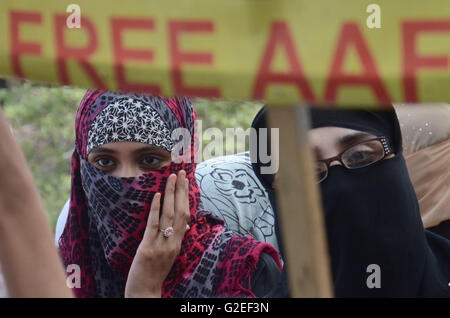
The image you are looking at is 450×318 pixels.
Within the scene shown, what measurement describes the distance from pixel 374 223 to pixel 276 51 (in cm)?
89

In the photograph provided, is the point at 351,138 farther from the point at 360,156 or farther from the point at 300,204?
the point at 300,204

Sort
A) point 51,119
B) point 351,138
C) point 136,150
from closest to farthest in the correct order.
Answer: point 351,138 < point 136,150 < point 51,119

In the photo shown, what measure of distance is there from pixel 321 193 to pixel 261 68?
0.83 meters

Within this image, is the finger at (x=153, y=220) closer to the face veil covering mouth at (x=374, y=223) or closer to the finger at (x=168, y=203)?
the finger at (x=168, y=203)

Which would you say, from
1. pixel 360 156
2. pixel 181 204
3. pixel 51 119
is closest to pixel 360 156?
pixel 360 156

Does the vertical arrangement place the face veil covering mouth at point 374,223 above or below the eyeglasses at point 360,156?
below

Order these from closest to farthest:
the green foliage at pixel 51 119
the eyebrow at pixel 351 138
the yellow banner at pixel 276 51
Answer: the yellow banner at pixel 276 51 → the eyebrow at pixel 351 138 → the green foliage at pixel 51 119

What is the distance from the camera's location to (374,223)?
1522 millimetres

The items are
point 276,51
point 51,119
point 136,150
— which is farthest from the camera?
point 51,119

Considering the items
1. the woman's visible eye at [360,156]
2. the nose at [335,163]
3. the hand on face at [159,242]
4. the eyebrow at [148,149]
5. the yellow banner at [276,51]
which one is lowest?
the hand on face at [159,242]

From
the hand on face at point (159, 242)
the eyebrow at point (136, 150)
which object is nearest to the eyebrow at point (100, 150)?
the eyebrow at point (136, 150)

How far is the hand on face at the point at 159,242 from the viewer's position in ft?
5.28

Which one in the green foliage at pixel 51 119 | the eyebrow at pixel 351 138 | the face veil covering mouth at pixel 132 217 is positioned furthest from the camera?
the green foliage at pixel 51 119

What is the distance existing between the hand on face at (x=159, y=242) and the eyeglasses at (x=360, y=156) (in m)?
0.36
